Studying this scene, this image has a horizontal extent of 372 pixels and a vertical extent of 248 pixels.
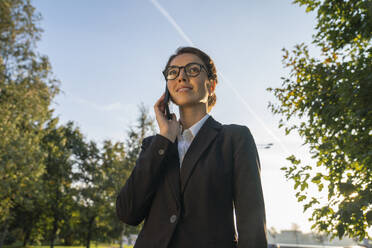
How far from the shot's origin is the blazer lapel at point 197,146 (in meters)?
A: 1.84

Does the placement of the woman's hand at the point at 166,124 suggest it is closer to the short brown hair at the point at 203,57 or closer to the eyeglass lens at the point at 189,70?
the eyeglass lens at the point at 189,70

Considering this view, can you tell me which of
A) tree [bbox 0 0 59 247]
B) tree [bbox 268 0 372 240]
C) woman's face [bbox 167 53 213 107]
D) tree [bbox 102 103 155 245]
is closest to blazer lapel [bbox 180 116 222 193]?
woman's face [bbox 167 53 213 107]

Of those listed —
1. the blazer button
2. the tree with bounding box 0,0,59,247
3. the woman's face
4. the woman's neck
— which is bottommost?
the blazer button

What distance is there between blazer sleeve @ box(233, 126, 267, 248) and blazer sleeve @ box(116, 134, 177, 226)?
0.50m

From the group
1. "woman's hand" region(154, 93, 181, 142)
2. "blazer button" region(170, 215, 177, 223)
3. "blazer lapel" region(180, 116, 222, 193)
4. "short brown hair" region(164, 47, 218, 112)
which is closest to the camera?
"blazer button" region(170, 215, 177, 223)

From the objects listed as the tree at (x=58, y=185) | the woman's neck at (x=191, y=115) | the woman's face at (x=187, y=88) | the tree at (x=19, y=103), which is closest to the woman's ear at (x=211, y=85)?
the woman's face at (x=187, y=88)

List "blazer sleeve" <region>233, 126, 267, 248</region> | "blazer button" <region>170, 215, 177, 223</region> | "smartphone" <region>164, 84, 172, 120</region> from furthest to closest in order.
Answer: "smartphone" <region>164, 84, 172, 120</region>
"blazer button" <region>170, 215, 177, 223</region>
"blazer sleeve" <region>233, 126, 267, 248</region>

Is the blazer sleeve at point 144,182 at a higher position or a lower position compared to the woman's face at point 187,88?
lower

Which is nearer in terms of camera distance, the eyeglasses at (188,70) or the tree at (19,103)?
the eyeglasses at (188,70)

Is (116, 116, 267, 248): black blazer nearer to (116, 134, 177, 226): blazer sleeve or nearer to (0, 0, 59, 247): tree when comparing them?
(116, 134, 177, 226): blazer sleeve

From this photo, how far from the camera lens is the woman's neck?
223 cm

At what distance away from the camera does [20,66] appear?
60.1 ft

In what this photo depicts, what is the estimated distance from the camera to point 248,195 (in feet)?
5.58

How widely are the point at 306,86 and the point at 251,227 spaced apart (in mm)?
6459
